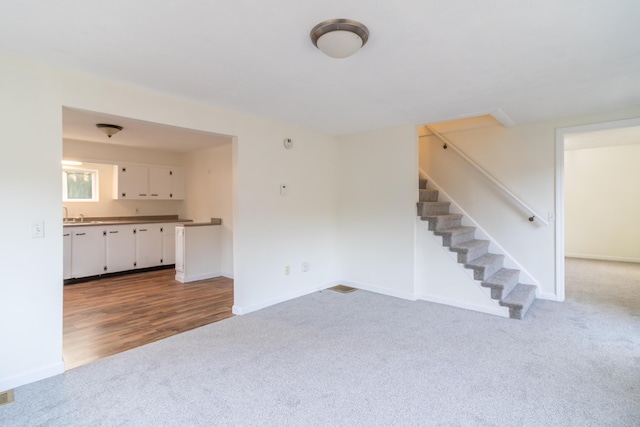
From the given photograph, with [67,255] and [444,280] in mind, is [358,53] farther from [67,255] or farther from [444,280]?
[67,255]

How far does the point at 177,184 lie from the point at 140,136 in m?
1.62

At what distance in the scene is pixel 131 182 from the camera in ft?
19.2

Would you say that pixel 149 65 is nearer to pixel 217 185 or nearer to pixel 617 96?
pixel 217 185

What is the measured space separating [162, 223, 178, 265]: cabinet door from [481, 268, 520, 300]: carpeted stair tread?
5284mm

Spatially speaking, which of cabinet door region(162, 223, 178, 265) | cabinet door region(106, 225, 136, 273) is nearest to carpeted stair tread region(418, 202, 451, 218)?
cabinet door region(162, 223, 178, 265)

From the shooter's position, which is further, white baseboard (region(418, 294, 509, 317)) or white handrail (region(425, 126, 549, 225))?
white handrail (region(425, 126, 549, 225))

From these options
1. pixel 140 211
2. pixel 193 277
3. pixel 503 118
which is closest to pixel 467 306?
pixel 503 118

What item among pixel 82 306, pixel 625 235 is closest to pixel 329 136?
pixel 82 306

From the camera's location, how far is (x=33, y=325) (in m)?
2.21

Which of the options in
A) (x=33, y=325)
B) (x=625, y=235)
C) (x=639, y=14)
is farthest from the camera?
(x=625, y=235)

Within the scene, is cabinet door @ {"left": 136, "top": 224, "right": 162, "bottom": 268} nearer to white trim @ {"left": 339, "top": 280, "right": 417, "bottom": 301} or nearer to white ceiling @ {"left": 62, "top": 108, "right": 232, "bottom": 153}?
white ceiling @ {"left": 62, "top": 108, "right": 232, "bottom": 153}

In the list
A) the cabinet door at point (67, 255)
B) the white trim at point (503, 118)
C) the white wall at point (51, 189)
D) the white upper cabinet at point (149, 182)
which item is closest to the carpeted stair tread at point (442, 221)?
the white trim at point (503, 118)

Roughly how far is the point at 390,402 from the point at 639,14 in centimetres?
260

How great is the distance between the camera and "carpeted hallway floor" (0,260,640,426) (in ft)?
6.01
